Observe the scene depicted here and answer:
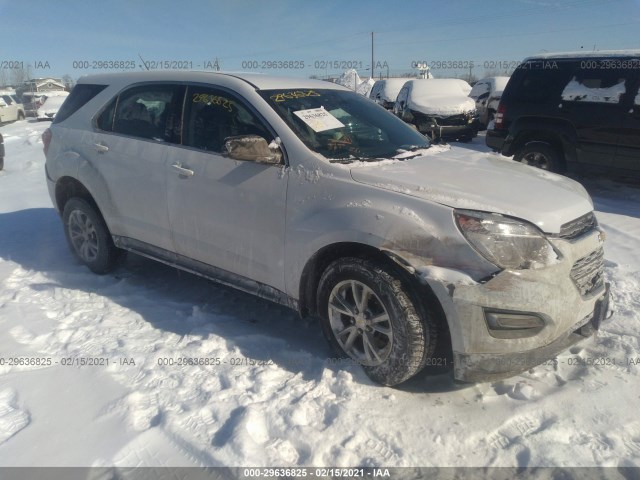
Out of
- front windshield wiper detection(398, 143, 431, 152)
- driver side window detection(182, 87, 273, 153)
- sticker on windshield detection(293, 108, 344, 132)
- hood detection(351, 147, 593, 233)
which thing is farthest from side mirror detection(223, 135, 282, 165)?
front windshield wiper detection(398, 143, 431, 152)

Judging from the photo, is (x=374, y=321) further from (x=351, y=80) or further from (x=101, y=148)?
(x=351, y=80)

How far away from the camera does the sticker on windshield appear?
11.1ft

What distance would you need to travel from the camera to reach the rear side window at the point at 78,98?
4.66m

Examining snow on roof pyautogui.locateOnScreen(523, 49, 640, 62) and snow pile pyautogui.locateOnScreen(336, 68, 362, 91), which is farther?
snow pile pyautogui.locateOnScreen(336, 68, 362, 91)

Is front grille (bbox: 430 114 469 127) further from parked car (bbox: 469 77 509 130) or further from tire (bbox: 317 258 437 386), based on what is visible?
tire (bbox: 317 258 437 386)

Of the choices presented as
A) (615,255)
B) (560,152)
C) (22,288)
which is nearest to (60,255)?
(22,288)

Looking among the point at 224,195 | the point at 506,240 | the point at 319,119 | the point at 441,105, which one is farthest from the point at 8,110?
the point at 506,240

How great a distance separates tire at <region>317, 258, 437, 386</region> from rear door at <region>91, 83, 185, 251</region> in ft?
5.26

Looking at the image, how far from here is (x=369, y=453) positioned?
2477mm

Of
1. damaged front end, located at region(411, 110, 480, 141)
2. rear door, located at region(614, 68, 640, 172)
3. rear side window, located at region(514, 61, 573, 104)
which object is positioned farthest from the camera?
damaged front end, located at region(411, 110, 480, 141)

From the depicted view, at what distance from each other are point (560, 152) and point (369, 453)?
6.58 meters

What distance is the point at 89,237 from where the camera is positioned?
4750mm

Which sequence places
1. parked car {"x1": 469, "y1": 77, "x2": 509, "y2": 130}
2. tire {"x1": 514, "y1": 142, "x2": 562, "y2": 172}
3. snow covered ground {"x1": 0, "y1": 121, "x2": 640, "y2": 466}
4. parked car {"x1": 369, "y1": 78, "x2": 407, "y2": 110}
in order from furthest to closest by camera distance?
parked car {"x1": 369, "y1": 78, "x2": 407, "y2": 110}
parked car {"x1": 469, "y1": 77, "x2": 509, "y2": 130}
tire {"x1": 514, "y1": 142, "x2": 562, "y2": 172}
snow covered ground {"x1": 0, "y1": 121, "x2": 640, "y2": 466}

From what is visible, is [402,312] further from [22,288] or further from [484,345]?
[22,288]
